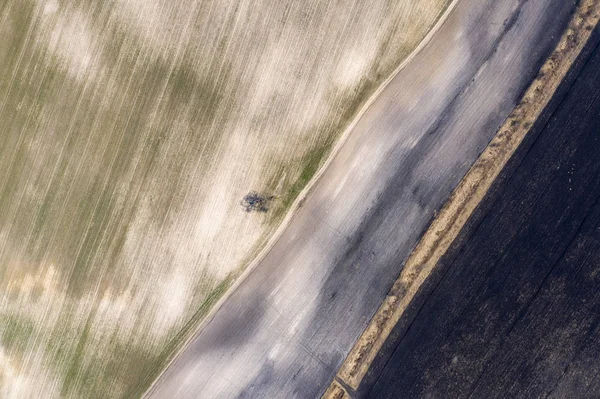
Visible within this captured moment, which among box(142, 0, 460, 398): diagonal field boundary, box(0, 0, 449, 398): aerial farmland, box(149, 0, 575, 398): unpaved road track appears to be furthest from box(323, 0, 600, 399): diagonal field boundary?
box(0, 0, 449, 398): aerial farmland

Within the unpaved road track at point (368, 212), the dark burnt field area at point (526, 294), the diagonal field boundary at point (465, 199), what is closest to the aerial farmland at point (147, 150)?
the unpaved road track at point (368, 212)

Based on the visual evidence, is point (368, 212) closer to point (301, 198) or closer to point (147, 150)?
point (301, 198)

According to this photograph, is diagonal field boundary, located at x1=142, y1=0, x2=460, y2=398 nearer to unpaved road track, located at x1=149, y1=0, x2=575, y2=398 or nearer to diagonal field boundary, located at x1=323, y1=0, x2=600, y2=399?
unpaved road track, located at x1=149, y1=0, x2=575, y2=398

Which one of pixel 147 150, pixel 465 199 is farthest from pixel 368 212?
pixel 147 150

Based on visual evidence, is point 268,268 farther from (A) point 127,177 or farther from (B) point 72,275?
(B) point 72,275

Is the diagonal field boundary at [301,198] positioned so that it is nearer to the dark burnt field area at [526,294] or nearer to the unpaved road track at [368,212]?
the unpaved road track at [368,212]
